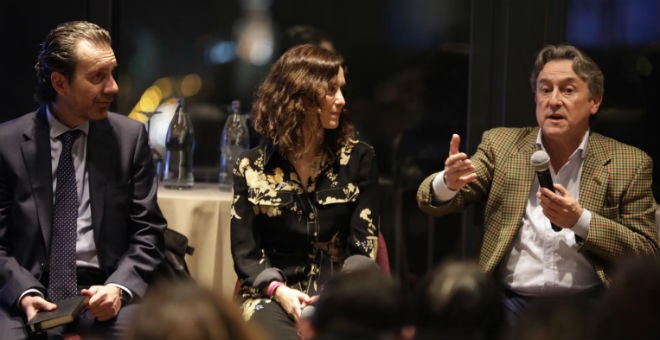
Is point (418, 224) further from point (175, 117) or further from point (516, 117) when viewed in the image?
point (175, 117)

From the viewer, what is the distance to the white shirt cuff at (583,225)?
3023 millimetres

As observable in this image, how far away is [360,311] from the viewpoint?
1.36 meters

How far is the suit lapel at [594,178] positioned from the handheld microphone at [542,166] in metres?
0.26

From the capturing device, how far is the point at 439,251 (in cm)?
455

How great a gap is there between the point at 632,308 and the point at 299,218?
1.98 meters

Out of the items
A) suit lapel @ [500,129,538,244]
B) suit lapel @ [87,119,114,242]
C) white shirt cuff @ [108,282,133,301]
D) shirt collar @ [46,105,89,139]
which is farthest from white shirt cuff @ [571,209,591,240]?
shirt collar @ [46,105,89,139]

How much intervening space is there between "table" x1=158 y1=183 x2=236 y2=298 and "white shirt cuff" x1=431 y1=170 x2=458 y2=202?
3.45ft

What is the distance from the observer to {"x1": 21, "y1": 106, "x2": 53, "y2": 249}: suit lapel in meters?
3.11

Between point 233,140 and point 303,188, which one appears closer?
point 303,188

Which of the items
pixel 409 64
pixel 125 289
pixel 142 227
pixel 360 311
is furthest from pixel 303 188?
pixel 360 311

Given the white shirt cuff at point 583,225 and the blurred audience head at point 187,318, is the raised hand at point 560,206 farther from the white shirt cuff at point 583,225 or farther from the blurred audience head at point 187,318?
the blurred audience head at point 187,318

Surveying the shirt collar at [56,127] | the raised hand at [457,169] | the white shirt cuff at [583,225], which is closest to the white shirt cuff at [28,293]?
the shirt collar at [56,127]

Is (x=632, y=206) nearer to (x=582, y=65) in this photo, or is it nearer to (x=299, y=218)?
(x=582, y=65)

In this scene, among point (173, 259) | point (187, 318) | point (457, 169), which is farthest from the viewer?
point (173, 259)
